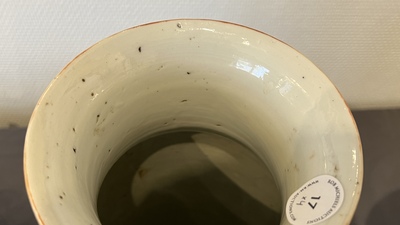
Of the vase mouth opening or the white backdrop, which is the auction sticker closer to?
the vase mouth opening

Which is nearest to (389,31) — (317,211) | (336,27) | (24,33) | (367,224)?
(336,27)

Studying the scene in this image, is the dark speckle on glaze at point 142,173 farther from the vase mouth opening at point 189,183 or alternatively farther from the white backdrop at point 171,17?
the white backdrop at point 171,17

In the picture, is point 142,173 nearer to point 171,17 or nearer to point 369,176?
point 171,17

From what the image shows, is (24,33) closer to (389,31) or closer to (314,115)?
(314,115)

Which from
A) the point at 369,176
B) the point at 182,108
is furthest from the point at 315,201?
the point at 369,176

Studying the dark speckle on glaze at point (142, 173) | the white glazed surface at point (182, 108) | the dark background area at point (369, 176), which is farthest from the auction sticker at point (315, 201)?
the dark background area at point (369, 176)

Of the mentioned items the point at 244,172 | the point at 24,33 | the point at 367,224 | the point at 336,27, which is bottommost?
the point at 367,224

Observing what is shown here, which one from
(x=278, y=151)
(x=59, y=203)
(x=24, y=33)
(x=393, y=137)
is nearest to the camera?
(x=59, y=203)
